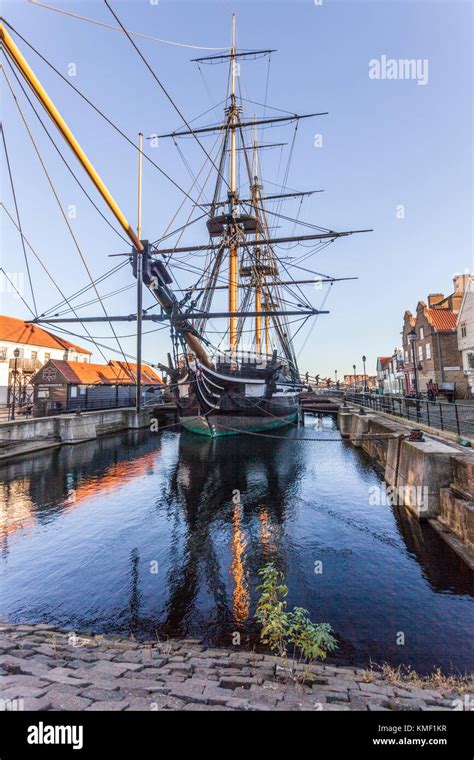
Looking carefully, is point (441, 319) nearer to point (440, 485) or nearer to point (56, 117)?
point (440, 485)

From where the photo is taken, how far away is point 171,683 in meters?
3.59

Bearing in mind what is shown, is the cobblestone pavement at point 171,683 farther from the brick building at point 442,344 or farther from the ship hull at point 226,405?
the brick building at point 442,344

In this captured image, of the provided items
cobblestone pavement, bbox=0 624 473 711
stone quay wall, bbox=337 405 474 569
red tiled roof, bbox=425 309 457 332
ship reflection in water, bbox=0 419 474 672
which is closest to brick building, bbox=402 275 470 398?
red tiled roof, bbox=425 309 457 332

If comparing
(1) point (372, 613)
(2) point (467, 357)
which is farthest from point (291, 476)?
(2) point (467, 357)

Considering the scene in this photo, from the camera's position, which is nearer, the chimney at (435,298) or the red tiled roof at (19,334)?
the chimney at (435,298)

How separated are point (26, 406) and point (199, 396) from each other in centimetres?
2046

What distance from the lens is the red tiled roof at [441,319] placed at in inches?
1294

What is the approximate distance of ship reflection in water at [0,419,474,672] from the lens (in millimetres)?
5836

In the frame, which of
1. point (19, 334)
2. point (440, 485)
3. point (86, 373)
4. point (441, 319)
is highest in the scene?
point (19, 334)

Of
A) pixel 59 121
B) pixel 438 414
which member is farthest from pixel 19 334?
pixel 438 414

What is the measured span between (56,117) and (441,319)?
36810 millimetres

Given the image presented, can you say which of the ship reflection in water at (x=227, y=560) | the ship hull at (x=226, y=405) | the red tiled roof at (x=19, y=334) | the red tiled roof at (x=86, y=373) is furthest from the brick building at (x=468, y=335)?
the red tiled roof at (x=19, y=334)

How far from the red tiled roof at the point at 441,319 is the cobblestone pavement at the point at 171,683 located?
3496 cm
